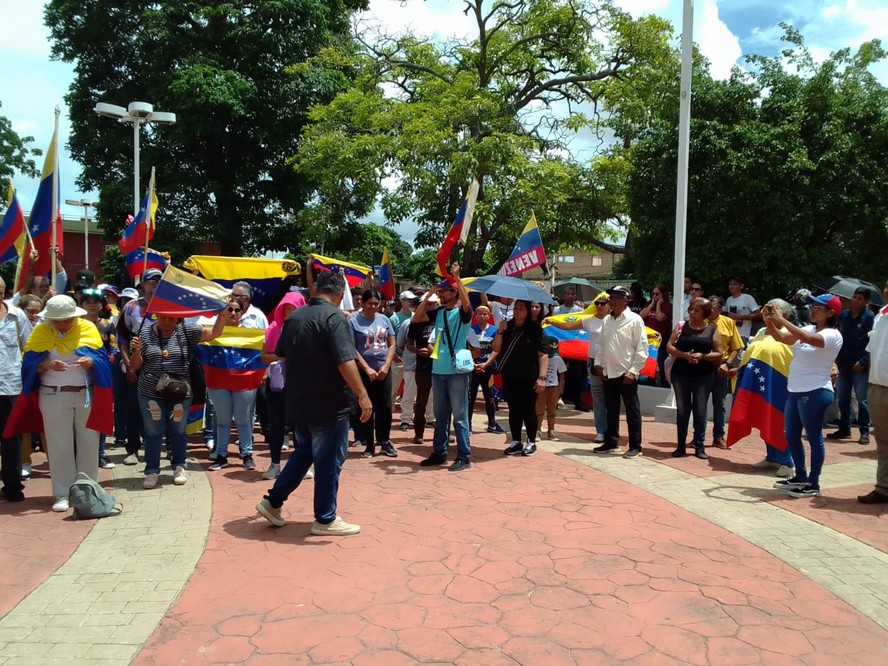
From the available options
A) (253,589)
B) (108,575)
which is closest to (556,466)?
(253,589)

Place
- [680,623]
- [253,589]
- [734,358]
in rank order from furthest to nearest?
[734,358] < [253,589] < [680,623]

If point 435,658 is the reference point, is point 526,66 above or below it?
above

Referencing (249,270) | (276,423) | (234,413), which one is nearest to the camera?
(276,423)

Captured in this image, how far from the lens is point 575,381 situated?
12039 mm

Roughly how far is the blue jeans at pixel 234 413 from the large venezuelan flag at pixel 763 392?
16.6 ft

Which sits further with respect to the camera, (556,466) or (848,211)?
(848,211)

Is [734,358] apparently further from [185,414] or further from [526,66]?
[526,66]

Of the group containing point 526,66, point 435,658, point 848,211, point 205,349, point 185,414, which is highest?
point 526,66

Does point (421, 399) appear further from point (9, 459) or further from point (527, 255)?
point (9, 459)

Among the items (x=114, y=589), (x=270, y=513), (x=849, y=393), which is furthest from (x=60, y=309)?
A: (x=849, y=393)

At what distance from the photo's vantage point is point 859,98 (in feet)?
48.8

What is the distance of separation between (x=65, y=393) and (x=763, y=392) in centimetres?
661

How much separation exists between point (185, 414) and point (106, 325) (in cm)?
180

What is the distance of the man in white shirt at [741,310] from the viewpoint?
1153 cm
